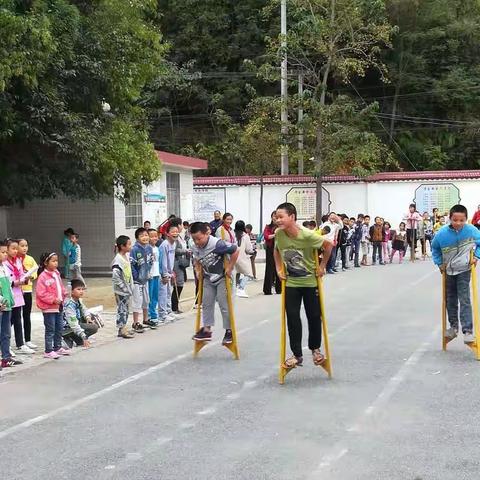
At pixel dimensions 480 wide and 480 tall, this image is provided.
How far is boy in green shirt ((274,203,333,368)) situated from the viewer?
7.73m

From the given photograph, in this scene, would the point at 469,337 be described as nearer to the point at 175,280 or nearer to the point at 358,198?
the point at 175,280

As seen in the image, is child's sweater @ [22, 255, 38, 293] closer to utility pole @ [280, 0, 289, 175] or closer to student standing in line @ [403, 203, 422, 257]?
student standing in line @ [403, 203, 422, 257]

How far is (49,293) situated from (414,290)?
345 inches

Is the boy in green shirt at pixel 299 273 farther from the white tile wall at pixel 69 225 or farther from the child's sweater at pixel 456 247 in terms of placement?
the white tile wall at pixel 69 225

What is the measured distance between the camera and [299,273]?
7.74 m

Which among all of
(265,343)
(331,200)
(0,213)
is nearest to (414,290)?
(265,343)

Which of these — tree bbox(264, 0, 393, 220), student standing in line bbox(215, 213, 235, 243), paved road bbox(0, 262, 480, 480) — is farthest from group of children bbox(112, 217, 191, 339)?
tree bbox(264, 0, 393, 220)

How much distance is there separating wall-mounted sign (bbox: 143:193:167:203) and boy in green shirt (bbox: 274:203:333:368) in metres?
14.9

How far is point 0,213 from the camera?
2236 cm

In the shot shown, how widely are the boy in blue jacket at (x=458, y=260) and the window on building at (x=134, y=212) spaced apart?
14.2 m

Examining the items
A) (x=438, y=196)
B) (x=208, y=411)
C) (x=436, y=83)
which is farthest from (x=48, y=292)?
(x=436, y=83)

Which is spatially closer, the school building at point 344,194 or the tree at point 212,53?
the school building at point 344,194

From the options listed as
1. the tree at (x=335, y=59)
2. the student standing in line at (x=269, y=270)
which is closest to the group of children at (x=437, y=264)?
the student standing in line at (x=269, y=270)

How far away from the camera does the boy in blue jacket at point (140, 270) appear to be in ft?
36.1
